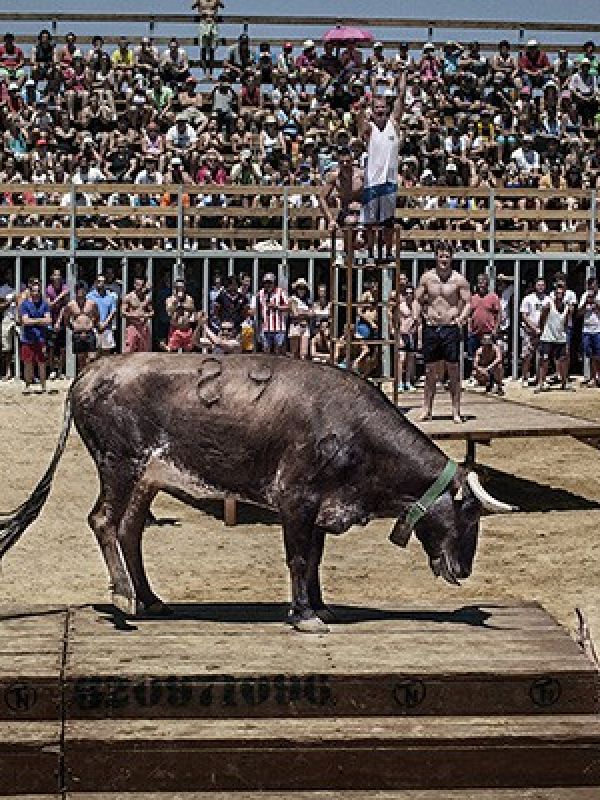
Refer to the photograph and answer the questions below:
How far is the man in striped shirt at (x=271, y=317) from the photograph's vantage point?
26719mm

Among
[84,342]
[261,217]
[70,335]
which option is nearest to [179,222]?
[261,217]

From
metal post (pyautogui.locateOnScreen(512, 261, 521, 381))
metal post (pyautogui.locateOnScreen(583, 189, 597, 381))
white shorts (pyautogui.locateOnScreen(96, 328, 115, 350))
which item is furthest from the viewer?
metal post (pyautogui.locateOnScreen(583, 189, 597, 381))

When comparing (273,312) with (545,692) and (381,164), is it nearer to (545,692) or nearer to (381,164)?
(381,164)

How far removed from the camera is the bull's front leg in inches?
322

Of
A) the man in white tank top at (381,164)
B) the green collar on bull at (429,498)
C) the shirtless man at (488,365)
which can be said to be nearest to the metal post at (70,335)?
the shirtless man at (488,365)

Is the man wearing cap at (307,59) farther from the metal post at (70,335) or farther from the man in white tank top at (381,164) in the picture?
the man in white tank top at (381,164)

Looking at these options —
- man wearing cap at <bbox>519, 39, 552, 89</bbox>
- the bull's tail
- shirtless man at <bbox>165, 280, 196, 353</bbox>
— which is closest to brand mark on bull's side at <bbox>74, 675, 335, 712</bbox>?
the bull's tail

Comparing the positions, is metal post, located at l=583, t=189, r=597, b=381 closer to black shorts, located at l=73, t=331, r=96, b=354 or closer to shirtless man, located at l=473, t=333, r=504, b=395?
shirtless man, located at l=473, t=333, r=504, b=395

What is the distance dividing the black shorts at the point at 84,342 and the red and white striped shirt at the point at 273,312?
8.98 ft

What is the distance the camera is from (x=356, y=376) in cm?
858

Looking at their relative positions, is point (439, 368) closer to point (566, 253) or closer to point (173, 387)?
point (173, 387)

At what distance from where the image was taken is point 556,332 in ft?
91.1

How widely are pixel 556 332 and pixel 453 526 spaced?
19.7 meters

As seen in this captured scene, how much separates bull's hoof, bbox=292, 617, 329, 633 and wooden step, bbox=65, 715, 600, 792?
882mm
